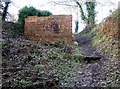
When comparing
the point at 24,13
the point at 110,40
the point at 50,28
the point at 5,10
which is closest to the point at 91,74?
the point at 110,40

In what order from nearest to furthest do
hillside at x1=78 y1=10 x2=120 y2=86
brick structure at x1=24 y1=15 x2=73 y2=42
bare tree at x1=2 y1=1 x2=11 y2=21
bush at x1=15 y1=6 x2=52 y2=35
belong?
hillside at x1=78 y1=10 x2=120 y2=86 < brick structure at x1=24 y1=15 x2=73 y2=42 < bush at x1=15 y1=6 x2=52 y2=35 < bare tree at x1=2 y1=1 x2=11 y2=21

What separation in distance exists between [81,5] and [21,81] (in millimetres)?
11715

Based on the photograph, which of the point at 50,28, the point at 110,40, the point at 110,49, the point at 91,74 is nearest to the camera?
the point at 91,74

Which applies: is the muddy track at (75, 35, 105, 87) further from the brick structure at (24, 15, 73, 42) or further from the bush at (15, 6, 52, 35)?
the bush at (15, 6, 52, 35)

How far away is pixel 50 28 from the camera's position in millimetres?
12859

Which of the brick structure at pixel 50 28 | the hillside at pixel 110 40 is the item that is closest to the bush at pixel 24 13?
the brick structure at pixel 50 28

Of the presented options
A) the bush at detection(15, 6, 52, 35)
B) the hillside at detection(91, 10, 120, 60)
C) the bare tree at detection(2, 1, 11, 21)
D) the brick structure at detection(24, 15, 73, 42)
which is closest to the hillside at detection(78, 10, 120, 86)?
the hillside at detection(91, 10, 120, 60)

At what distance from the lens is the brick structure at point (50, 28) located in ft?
41.6

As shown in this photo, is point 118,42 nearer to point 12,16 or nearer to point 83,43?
point 83,43

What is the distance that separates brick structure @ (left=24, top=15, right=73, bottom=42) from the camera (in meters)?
12.7

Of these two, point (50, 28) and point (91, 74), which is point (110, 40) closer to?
point (91, 74)

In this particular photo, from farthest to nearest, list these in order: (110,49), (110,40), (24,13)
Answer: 1. (24,13)
2. (110,40)
3. (110,49)

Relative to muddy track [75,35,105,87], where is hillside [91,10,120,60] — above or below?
→ above

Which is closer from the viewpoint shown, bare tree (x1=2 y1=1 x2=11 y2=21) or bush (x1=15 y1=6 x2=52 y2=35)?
bush (x1=15 y1=6 x2=52 y2=35)
